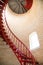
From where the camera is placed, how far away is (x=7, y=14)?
768cm

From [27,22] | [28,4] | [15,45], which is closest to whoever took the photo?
[15,45]

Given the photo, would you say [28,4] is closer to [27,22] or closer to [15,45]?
[27,22]

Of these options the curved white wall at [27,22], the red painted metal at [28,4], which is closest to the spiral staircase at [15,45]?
the curved white wall at [27,22]

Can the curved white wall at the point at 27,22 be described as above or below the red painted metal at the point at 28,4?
below

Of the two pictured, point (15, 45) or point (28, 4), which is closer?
point (15, 45)

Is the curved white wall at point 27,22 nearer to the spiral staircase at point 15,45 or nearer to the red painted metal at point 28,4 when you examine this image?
the red painted metal at point 28,4

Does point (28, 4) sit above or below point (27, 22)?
above

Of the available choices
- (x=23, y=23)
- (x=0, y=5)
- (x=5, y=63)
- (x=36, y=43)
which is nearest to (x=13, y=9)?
(x=23, y=23)

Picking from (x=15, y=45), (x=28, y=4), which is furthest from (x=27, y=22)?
(x=15, y=45)

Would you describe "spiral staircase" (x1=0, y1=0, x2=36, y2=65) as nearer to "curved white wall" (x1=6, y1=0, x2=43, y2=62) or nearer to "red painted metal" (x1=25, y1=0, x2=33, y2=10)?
"curved white wall" (x1=6, y1=0, x2=43, y2=62)

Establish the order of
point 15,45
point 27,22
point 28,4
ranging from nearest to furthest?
point 15,45
point 27,22
point 28,4

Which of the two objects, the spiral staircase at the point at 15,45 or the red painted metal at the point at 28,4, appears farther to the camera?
the red painted metal at the point at 28,4

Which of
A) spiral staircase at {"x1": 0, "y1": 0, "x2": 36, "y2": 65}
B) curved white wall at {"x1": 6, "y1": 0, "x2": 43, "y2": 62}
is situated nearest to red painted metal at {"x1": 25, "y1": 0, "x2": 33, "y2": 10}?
curved white wall at {"x1": 6, "y1": 0, "x2": 43, "y2": 62}

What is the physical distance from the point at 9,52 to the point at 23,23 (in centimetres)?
144
